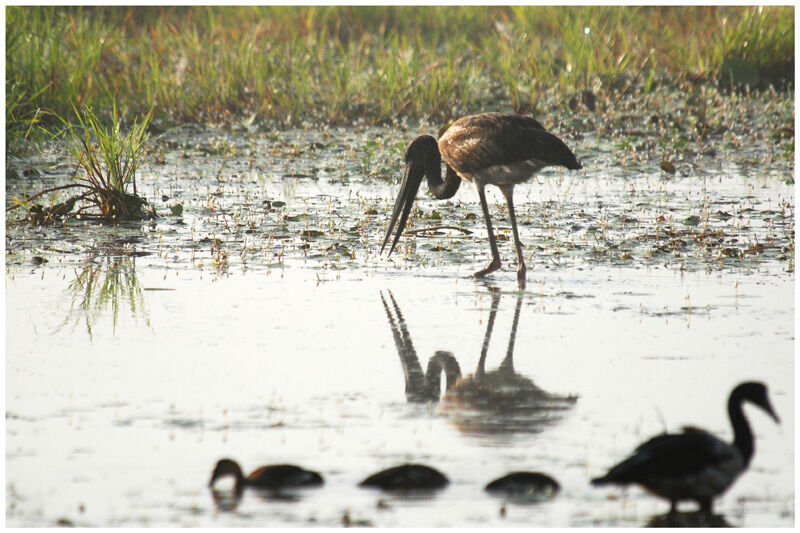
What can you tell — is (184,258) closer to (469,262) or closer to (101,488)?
(469,262)

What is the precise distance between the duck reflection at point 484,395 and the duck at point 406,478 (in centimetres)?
58

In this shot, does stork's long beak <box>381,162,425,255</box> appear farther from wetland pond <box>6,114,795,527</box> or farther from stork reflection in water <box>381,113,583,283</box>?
wetland pond <box>6,114,795,527</box>

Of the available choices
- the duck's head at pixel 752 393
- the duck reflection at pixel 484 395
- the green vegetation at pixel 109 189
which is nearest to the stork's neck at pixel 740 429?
the duck's head at pixel 752 393

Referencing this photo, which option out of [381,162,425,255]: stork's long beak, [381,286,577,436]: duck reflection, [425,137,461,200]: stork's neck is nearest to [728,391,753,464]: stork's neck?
[381,286,577,436]: duck reflection

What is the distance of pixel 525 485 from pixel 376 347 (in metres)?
A: 2.00

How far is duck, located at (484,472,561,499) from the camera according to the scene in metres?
3.95

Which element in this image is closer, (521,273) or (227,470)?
(227,470)

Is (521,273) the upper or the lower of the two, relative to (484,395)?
upper

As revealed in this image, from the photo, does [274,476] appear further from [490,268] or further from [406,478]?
[490,268]

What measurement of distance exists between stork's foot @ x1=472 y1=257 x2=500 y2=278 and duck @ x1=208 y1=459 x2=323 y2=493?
3.63 metres

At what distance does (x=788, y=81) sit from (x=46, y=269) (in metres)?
9.70

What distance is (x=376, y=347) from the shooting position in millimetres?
5867

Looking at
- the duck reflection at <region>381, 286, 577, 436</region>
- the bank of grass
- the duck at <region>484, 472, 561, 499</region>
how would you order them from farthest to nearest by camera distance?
the bank of grass → the duck reflection at <region>381, 286, 577, 436</region> → the duck at <region>484, 472, 561, 499</region>

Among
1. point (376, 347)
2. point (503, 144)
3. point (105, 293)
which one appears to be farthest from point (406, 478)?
point (503, 144)
